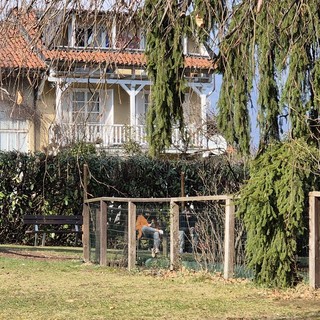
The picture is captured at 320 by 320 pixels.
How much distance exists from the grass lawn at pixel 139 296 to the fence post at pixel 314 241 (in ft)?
0.71

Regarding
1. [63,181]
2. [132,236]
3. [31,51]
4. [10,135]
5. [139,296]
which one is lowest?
[139,296]

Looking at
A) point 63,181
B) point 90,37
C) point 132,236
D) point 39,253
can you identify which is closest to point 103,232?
point 132,236

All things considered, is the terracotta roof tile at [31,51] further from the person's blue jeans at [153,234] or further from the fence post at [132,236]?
the fence post at [132,236]

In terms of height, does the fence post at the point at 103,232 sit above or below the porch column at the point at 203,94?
below

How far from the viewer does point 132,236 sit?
15.6 meters

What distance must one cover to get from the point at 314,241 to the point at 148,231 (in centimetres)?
389

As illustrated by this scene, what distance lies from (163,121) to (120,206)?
23.9 ft

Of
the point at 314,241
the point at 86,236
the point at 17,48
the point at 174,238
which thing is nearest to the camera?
the point at 17,48

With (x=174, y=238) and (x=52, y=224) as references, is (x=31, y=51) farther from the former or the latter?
(x=52, y=224)

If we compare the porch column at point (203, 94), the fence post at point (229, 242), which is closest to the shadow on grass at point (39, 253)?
the porch column at point (203, 94)

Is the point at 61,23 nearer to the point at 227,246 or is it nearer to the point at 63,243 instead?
the point at 227,246

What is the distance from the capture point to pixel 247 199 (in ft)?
42.5

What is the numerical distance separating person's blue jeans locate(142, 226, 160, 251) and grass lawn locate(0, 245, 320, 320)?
1.73 ft

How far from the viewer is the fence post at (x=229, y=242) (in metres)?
13.7
